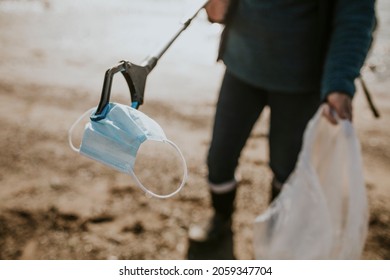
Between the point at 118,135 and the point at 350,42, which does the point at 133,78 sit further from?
the point at 350,42

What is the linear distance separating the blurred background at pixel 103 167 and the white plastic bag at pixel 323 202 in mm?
421

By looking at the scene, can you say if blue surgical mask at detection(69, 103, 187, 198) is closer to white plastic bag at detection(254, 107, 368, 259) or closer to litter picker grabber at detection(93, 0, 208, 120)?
litter picker grabber at detection(93, 0, 208, 120)

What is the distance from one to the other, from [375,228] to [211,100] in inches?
67.8

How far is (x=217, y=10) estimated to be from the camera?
3.97 feet

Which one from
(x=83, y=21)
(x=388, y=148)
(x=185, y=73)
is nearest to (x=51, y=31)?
(x=83, y=21)

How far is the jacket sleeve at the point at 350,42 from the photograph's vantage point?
1034mm

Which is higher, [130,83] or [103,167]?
[130,83]

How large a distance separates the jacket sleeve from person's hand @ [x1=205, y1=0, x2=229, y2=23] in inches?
15.3

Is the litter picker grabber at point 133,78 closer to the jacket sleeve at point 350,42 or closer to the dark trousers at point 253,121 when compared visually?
the jacket sleeve at point 350,42

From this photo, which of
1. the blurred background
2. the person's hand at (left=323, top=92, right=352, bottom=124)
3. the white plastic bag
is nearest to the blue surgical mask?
the blurred background

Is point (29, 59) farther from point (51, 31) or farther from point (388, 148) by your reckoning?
point (388, 148)

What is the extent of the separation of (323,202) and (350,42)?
548mm

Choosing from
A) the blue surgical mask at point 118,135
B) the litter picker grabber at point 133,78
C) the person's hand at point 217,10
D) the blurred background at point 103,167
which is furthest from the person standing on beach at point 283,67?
the blue surgical mask at point 118,135

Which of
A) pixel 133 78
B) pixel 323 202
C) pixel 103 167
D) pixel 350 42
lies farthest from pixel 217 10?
pixel 103 167
